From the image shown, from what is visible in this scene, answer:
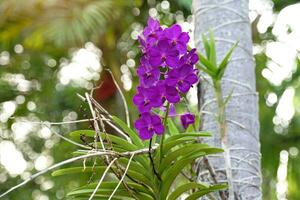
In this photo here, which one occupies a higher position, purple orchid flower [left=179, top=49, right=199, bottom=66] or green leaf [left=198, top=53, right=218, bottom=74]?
green leaf [left=198, top=53, right=218, bottom=74]

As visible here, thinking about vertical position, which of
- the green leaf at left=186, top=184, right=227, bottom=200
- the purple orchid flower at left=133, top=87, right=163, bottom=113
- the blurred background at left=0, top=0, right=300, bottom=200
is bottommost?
the green leaf at left=186, top=184, right=227, bottom=200

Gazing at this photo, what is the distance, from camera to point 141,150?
2.70 feet

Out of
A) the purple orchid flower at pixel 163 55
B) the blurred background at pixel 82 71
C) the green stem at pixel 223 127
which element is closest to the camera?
the purple orchid flower at pixel 163 55

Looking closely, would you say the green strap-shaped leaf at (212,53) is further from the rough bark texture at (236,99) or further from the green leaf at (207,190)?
the green leaf at (207,190)

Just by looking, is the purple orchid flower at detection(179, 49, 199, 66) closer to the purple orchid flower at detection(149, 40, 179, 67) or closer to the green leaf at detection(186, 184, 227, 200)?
the purple orchid flower at detection(149, 40, 179, 67)

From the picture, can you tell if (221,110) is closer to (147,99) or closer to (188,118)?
(188,118)

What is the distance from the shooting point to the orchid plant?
79 centimetres

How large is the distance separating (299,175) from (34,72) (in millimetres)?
1466

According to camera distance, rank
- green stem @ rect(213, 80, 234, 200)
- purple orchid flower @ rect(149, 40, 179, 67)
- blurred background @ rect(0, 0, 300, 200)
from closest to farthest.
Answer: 1. purple orchid flower @ rect(149, 40, 179, 67)
2. green stem @ rect(213, 80, 234, 200)
3. blurred background @ rect(0, 0, 300, 200)

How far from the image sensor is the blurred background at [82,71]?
2.40m

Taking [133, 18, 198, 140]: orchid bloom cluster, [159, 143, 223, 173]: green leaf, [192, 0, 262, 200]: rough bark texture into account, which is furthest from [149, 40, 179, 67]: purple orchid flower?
[192, 0, 262, 200]: rough bark texture

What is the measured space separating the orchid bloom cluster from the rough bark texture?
0.67 feet

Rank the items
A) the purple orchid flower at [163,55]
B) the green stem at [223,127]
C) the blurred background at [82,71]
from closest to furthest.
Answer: the purple orchid flower at [163,55] → the green stem at [223,127] → the blurred background at [82,71]

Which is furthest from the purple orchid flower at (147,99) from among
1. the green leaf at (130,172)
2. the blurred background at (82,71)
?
the blurred background at (82,71)
